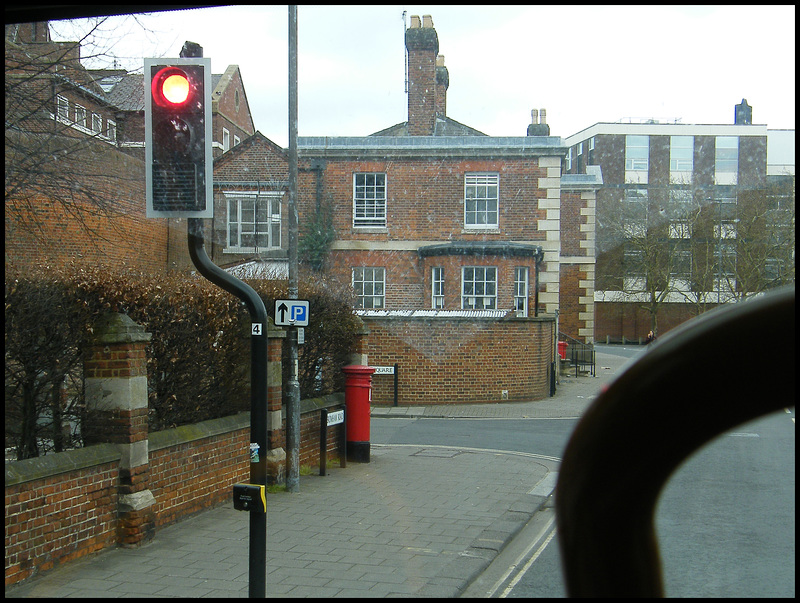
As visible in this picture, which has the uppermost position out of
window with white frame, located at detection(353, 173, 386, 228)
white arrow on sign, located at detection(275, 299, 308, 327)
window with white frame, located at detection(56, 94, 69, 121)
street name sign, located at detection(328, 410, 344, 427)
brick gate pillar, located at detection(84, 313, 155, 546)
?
window with white frame, located at detection(353, 173, 386, 228)

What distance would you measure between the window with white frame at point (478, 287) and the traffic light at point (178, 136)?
21000 mm

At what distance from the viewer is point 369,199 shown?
1048 inches

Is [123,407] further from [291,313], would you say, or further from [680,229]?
[680,229]

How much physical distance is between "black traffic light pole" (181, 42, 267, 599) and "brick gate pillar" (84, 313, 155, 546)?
7.61 ft

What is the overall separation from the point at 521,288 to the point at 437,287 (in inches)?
109

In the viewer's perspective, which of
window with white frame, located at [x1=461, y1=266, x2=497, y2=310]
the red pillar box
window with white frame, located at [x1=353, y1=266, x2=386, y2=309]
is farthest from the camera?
window with white frame, located at [x1=353, y1=266, x2=386, y2=309]

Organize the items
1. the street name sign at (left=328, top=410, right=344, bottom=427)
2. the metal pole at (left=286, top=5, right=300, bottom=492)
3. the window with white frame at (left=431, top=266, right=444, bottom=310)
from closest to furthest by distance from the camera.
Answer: the metal pole at (left=286, top=5, right=300, bottom=492), the street name sign at (left=328, top=410, right=344, bottom=427), the window with white frame at (left=431, top=266, right=444, bottom=310)

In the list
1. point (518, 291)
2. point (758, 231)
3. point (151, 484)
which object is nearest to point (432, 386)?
point (518, 291)

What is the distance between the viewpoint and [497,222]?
84.7 feet

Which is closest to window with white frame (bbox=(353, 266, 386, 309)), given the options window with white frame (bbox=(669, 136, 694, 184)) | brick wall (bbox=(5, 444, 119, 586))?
window with white frame (bbox=(669, 136, 694, 184))

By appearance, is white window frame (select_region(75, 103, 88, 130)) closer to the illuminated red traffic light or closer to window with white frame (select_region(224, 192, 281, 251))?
the illuminated red traffic light

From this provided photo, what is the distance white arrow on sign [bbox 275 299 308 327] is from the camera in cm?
894

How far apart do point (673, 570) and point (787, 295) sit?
20.9 feet

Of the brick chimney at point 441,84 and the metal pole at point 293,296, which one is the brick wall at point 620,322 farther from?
the metal pole at point 293,296
